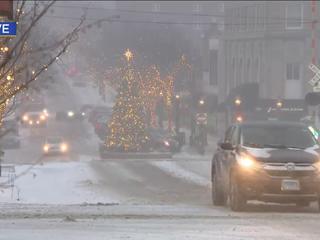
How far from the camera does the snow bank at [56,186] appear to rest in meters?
24.0

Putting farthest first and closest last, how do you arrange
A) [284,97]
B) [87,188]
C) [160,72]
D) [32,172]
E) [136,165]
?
[284,97] → [160,72] → [136,165] → [32,172] → [87,188]

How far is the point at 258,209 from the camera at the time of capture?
15.5m

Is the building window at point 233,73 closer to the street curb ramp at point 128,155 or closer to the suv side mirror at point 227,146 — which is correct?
the street curb ramp at point 128,155

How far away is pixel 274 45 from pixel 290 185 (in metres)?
53.9

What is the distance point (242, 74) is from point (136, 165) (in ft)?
105

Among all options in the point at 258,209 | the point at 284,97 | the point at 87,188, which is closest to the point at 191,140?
the point at 284,97

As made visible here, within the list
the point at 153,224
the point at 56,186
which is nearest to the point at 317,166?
the point at 153,224

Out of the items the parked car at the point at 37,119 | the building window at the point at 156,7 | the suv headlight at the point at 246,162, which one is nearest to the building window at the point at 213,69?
the building window at the point at 156,7

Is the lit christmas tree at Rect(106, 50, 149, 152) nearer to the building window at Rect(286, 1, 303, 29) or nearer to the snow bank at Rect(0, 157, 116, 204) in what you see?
the snow bank at Rect(0, 157, 116, 204)

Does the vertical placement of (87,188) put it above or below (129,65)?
below

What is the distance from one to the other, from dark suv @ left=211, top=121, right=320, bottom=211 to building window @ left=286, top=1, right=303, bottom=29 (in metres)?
48.7

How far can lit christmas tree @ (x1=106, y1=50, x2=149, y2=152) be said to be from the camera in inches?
1748

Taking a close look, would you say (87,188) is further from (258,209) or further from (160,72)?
(160,72)

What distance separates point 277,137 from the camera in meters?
15.5
